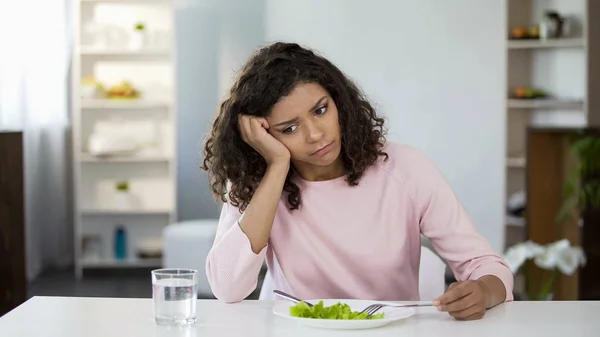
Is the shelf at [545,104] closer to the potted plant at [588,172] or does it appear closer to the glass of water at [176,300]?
the potted plant at [588,172]

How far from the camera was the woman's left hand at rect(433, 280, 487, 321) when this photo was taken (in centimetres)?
157

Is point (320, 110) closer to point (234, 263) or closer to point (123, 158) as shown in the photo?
point (234, 263)

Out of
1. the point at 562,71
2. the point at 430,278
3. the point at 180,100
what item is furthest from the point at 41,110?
the point at 430,278

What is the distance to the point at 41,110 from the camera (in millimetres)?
6262

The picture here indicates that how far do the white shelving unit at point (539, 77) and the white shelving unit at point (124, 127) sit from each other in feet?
7.03

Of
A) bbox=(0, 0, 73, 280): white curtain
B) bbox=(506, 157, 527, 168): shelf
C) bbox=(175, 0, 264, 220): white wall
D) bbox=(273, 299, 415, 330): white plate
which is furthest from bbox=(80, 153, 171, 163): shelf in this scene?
bbox=(273, 299, 415, 330): white plate

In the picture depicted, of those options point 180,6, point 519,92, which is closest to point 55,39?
point 180,6

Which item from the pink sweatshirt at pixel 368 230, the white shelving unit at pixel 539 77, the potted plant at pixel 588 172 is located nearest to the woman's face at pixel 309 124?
the pink sweatshirt at pixel 368 230

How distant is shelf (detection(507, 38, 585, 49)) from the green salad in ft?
13.1

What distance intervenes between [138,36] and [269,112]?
4497 mm

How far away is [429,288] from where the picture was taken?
218 centimetres

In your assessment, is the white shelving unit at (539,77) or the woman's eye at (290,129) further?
the white shelving unit at (539,77)

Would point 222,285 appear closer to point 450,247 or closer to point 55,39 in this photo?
point 450,247

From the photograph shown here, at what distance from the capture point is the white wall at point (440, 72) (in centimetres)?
629
